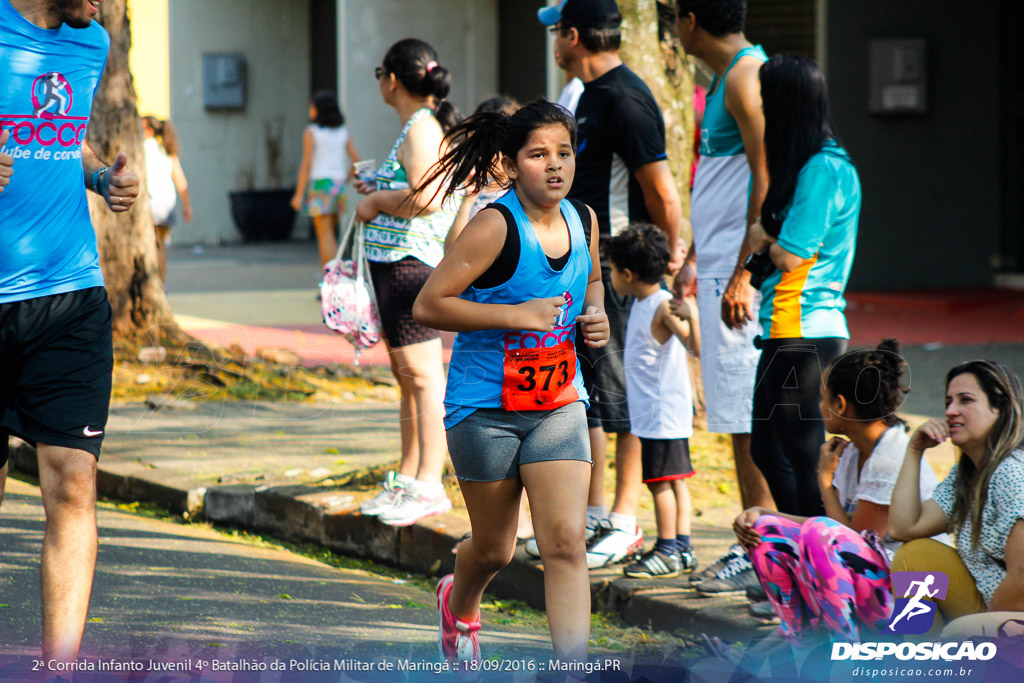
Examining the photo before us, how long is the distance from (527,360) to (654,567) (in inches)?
58.8

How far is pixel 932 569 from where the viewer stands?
3.64 metres

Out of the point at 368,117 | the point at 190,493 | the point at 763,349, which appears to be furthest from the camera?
the point at 368,117

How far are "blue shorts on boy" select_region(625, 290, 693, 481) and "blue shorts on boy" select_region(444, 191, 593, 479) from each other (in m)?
1.24

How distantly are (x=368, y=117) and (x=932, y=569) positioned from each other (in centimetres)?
1311

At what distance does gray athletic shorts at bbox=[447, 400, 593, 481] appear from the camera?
137 inches

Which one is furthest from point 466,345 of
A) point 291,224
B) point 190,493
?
point 291,224

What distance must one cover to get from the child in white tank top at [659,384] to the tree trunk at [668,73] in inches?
85.4

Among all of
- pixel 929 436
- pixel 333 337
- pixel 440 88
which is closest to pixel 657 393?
pixel 929 436

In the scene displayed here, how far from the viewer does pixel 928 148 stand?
13.2m

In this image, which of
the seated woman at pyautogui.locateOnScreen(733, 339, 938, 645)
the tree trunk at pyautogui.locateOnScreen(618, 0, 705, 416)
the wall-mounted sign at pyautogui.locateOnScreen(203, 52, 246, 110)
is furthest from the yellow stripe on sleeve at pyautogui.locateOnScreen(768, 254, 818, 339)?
the wall-mounted sign at pyautogui.locateOnScreen(203, 52, 246, 110)

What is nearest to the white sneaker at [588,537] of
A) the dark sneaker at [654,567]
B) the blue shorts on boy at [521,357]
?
the dark sneaker at [654,567]

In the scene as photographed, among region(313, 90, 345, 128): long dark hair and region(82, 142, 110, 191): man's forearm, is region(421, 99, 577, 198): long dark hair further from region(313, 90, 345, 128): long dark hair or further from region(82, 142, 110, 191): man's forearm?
region(313, 90, 345, 128): long dark hair

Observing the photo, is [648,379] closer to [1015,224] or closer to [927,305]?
[927,305]

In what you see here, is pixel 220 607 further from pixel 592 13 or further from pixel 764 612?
pixel 592 13
